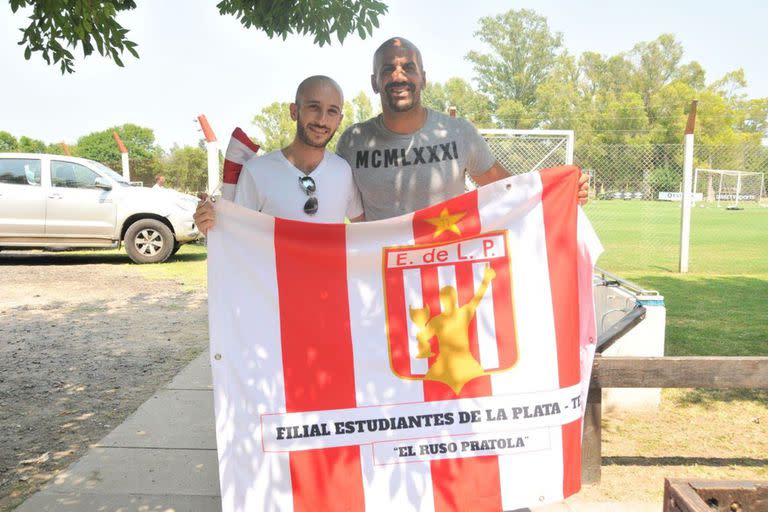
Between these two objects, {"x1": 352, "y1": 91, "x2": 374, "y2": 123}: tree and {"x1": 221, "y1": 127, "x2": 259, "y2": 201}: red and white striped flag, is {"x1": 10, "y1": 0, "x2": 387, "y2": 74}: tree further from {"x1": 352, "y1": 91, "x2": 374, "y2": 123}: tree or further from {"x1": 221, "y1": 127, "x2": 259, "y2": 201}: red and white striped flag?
{"x1": 352, "y1": 91, "x2": 374, "y2": 123}: tree

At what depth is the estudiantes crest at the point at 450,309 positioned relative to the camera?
2.79 meters

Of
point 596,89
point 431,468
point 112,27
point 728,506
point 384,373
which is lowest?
point 431,468

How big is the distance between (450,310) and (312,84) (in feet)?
3.88

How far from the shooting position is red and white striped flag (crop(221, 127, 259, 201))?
3.04 meters

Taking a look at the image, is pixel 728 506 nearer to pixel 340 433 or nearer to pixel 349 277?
pixel 340 433

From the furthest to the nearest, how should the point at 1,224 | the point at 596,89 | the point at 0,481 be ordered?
the point at 596,89
the point at 1,224
the point at 0,481

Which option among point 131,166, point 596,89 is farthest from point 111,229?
point 596,89

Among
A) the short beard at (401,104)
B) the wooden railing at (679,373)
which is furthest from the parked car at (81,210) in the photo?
the wooden railing at (679,373)

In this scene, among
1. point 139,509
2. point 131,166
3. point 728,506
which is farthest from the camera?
point 131,166

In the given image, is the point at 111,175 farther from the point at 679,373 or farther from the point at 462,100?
the point at 462,100

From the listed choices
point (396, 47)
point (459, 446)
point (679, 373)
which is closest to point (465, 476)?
point (459, 446)

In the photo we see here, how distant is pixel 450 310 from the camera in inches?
111

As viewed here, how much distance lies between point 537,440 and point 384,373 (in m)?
0.70

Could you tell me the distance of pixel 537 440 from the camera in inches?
110
